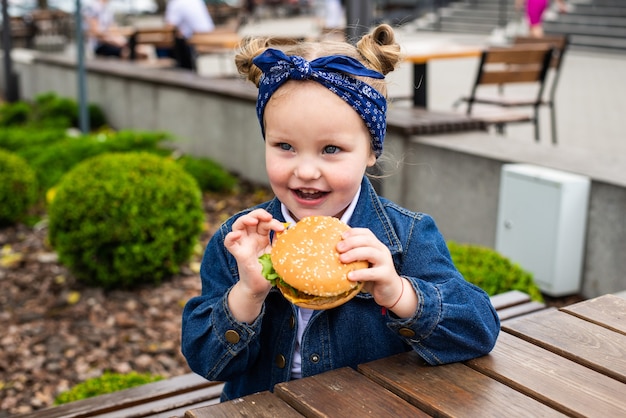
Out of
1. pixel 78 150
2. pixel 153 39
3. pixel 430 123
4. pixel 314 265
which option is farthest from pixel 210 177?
pixel 153 39

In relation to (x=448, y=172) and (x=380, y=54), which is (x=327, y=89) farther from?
(x=448, y=172)

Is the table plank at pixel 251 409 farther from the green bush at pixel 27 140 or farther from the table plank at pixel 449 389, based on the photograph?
the green bush at pixel 27 140

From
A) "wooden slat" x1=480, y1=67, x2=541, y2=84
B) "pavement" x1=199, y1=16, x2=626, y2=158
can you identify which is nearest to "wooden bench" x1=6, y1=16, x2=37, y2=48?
"pavement" x1=199, y1=16, x2=626, y2=158

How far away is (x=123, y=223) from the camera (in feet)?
16.2

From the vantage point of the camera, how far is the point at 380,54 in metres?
2.10

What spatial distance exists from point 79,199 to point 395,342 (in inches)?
130

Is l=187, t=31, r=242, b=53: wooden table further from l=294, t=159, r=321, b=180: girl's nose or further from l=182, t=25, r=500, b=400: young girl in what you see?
l=294, t=159, r=321, b=180: girl's nose

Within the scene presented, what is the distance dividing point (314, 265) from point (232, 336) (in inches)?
14.0

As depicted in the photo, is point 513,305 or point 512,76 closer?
point 513,305

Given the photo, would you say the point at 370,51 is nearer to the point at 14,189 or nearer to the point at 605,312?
the point at 605,312

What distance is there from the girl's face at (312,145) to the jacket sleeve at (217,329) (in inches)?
10.8

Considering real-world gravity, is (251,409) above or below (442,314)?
below

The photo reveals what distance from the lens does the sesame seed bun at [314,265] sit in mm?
1716

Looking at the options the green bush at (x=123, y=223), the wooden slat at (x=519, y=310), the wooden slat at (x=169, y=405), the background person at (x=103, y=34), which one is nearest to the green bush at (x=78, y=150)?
the green bush at (x=123, y=223)
